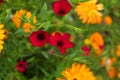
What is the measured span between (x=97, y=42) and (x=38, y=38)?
2.75 feet

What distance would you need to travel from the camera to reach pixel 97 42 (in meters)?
2.22

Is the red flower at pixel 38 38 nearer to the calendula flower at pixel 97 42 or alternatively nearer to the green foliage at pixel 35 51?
the green foliage at pixel 35 51

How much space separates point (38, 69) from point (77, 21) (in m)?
0.58

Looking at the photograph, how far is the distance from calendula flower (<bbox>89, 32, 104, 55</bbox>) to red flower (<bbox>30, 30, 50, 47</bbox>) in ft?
2.44

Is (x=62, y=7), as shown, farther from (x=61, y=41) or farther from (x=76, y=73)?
(x=76, y=73)

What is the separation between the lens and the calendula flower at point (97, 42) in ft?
7.11

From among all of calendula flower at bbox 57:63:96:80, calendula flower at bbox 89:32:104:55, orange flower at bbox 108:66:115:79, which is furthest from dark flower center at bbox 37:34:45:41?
orange flower at bbox 108:66:115:79

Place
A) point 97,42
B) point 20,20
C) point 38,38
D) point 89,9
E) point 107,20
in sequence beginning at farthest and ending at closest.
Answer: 1. point 107,20
2. point 97,42
3. point 89,9
4. point 20,20
5. point 38,38

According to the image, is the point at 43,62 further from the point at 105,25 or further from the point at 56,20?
the point at 105,25

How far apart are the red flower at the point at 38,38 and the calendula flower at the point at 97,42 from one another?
2.44 ft

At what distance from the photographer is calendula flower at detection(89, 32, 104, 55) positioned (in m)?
2.17

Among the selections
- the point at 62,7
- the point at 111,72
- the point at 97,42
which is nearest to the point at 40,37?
the point at 62,7

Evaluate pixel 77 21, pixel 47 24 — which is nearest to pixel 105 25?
pixel 77 21

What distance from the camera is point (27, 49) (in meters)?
1.64
